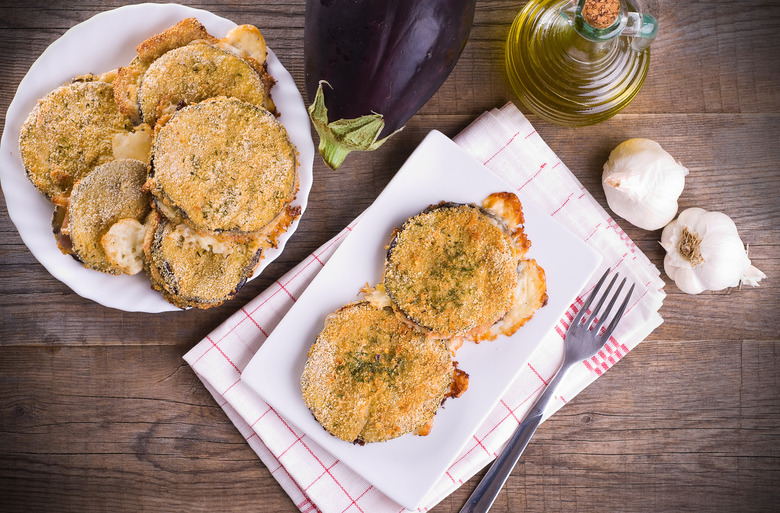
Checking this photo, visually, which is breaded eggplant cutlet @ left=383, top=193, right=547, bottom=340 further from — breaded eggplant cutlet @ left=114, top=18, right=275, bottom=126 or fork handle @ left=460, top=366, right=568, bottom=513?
breaded eggplant cutlet @ left=114, top=18, right=275, bottom=126

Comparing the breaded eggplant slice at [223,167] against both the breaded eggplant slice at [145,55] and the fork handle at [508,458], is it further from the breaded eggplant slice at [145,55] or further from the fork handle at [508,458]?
the fork handle at [508,458]

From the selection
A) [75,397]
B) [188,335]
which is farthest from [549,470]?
[75,397]

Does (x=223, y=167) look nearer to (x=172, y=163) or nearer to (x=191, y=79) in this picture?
(x=172, y=163)

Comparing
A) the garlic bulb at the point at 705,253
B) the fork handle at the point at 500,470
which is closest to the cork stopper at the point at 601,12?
the garlic bulb at the point at 705,253

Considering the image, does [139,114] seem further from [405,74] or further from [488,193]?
[488,193]

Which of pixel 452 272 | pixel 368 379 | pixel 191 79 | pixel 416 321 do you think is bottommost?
pixel 368 379

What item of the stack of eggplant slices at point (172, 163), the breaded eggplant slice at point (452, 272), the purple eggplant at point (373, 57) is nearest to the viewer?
the purple eggplant at point (373, 57)

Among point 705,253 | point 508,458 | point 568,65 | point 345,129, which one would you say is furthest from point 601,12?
point 508,458
